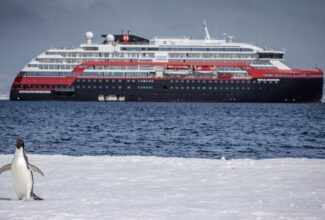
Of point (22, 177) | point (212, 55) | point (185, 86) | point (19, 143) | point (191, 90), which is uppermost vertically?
point (212, 55)

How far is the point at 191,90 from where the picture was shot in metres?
100

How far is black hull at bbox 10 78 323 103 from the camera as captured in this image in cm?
10088

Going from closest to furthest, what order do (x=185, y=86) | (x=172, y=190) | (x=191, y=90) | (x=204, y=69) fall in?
(x=172, y=190) → (x=191, y=90) → (x=185, y=86) → (x=204, y=69)

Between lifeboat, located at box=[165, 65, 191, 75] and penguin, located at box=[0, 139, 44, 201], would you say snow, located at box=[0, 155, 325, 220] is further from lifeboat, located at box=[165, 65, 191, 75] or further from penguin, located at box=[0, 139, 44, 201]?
lifeboat, located at box=[165, 65, 191, 75]

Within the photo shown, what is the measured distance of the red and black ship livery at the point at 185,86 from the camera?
332ft

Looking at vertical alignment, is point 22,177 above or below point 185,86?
above

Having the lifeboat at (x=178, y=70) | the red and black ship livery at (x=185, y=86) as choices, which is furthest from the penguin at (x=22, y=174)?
the lifeboat at (x=178, y=70)

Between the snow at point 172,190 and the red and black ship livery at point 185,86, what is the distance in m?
87.2

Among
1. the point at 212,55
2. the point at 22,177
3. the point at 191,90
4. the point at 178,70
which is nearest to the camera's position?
the point at 22,177

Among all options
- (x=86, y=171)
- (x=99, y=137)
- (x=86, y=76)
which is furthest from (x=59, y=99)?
(x=86, y=171)

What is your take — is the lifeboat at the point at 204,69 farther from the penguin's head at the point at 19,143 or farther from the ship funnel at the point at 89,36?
the penguin's head at the point at 19,143

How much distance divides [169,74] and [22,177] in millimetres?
94296

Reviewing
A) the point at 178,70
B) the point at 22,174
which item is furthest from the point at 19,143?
the point at 178,70

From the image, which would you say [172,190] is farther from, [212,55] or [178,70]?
[212,55]
